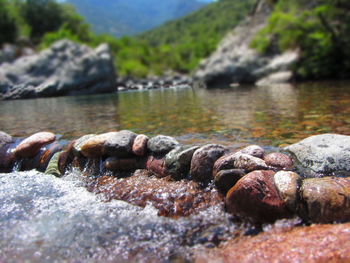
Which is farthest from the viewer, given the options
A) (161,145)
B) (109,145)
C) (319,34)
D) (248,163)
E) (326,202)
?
(319,34)

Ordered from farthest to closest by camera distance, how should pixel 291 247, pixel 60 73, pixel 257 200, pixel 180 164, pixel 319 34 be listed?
pixel 60 73, pixel 319 34, pixel 180 164, pixel 257 200, pixel 291 247

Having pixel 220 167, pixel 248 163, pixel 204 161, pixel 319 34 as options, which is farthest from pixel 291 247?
pixel 319 34

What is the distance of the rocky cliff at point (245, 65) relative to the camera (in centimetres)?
2823

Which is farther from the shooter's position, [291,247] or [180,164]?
[180,164]

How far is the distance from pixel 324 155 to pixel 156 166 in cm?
235

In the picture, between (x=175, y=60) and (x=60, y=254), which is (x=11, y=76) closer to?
(x=60, y=254)

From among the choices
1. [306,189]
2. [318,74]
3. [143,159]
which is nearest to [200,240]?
[306,189]

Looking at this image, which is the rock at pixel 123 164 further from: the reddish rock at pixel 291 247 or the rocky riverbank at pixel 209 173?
the reddish rock at pixel 291 247

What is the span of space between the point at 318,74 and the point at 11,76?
2814cm

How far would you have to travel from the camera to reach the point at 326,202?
10.2ft

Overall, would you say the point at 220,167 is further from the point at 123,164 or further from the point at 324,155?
the point at 123,164

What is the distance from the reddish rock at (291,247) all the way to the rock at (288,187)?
29cm

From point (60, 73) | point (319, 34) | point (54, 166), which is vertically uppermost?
point (319, 34)

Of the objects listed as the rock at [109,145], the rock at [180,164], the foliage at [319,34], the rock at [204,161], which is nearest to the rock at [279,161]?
the rock at [204,161]
